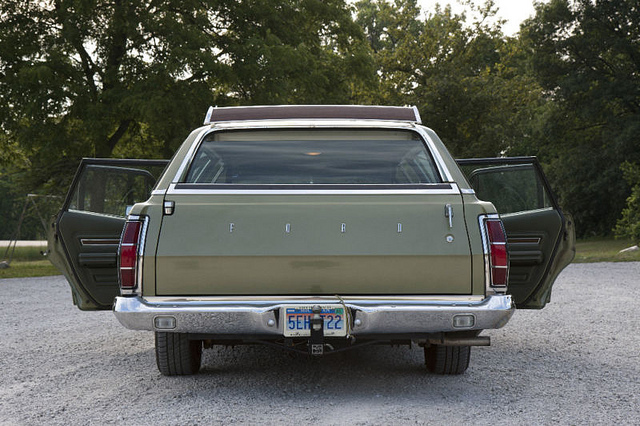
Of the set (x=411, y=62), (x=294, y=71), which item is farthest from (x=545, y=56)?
(x=294, y=71)

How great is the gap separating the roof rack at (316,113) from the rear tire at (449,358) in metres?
1.63

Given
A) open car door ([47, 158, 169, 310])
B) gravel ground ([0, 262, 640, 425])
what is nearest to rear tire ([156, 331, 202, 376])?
gravel ground ([0, 262, 640, 425])

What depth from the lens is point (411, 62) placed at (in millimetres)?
36562

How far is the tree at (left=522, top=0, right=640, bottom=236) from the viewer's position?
3325cm

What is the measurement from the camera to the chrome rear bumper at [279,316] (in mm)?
4301

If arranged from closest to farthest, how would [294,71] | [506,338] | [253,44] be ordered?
[506,338] < [253,44] < [294,71]

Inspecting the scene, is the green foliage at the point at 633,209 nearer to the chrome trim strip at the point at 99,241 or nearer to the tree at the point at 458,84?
the tree at the point at 458,84

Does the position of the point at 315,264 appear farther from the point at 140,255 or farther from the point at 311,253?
the point at 140,255

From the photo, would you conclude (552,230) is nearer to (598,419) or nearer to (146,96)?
(598,419)

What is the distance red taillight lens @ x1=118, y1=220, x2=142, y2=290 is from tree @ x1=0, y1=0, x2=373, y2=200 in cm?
1386

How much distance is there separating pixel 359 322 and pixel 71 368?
2817 millimetres

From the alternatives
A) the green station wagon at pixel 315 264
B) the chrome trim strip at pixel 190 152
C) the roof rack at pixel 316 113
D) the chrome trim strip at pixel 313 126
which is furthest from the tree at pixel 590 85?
the green station wagon at pixel 315 264

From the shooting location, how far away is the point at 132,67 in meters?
19.7

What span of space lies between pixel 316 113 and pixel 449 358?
200 cm
